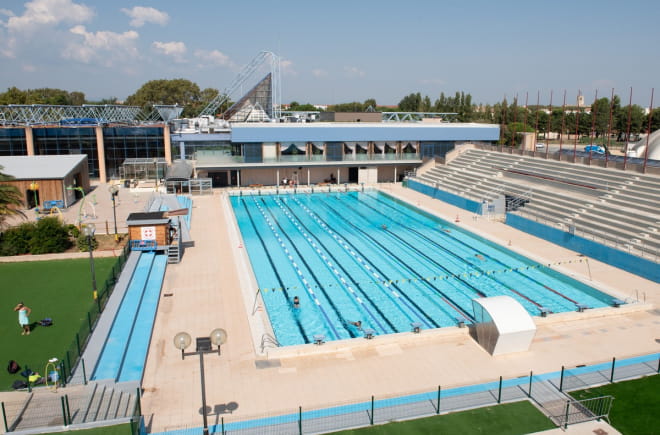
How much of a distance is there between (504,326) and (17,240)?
17674mm

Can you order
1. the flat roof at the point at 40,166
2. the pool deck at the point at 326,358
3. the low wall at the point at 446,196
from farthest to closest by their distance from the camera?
the low wall at the point at 446,196
the flat roof at the point at 40,166
the pool deck at the point at 326,358

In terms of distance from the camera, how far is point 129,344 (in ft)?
39.4

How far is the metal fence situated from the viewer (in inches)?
357

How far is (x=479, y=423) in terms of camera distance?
9.36m

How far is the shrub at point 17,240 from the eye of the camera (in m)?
18.8

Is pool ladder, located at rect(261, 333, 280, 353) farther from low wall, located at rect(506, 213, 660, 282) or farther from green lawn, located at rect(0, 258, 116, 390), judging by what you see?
low wall, located at rect(506, 213, 660, 282)

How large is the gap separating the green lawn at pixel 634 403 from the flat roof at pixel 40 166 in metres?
24.7

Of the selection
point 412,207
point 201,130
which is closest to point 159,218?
point 412,207

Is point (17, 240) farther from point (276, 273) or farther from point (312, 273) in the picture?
point (312, 273)

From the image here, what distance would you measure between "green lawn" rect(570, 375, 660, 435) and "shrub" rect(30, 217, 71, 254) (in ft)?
59.3

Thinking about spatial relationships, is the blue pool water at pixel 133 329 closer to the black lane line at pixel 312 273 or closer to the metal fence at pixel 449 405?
the metal fence at pixel 449 405

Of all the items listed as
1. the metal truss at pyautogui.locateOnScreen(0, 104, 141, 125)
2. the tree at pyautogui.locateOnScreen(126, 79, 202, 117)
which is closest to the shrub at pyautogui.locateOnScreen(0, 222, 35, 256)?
the metal truss at pyautogui.locateOnScreen(0, 104, 141, 125)

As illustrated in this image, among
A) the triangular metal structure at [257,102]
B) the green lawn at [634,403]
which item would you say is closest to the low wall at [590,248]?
the green lawn at [634,403]

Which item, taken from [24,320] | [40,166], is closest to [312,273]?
[24,320]
